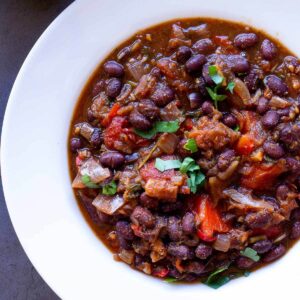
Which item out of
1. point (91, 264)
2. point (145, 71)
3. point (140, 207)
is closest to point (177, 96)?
point (145, 71)

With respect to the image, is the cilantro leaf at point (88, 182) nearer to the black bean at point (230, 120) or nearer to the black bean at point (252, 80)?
the black bean at point (230, 120)

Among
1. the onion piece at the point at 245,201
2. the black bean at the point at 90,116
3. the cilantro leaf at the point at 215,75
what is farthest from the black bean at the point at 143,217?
the cilantro leaf at the point at 215,75

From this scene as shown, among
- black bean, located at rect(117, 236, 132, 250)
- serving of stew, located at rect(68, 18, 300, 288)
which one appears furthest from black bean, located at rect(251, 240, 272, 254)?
black bean, located at rect(117, 236, 132, 250)

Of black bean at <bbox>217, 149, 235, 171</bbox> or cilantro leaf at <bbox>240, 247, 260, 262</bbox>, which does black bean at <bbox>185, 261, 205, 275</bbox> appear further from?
black bean at <bbox>217, 149, 235, 171</bbox>

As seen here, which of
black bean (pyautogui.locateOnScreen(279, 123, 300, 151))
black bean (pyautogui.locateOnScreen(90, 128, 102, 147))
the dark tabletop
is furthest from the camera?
the dark tabletop

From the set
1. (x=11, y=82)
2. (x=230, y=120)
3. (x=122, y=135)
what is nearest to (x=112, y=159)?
(x=122, y=135)
